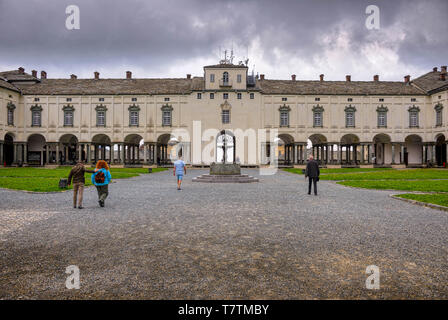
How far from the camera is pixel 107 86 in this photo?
139 ft

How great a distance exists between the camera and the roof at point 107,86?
40719 mm

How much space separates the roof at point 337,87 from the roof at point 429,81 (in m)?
1.04

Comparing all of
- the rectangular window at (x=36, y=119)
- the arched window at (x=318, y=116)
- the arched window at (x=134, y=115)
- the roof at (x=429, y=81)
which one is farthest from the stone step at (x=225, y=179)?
the roof at (x=429, y=81)

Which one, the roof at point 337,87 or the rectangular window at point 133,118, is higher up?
the roof at point 337,87

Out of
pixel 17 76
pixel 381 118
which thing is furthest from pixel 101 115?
pixel 381 118

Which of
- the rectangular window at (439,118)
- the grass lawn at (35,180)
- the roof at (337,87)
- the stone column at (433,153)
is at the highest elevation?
the roof at (337,87)

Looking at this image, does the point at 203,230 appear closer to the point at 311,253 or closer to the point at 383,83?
the point at 311,253

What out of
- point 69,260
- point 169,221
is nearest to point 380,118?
point 169,221

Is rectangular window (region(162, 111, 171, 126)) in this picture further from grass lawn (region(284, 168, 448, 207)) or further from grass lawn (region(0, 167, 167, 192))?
grass lawn (region(284, 168, 448, 207))

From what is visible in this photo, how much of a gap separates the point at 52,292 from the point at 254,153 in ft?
121

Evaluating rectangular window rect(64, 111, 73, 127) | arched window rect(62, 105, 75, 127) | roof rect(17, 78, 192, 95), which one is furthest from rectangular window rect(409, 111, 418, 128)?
rectangular window rect(64, 111, 73, 127)

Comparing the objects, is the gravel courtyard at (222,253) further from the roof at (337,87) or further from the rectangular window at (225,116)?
the roof at (337,87)

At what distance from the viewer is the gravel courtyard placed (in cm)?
332
